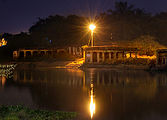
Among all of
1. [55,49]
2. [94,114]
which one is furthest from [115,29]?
[94,114]

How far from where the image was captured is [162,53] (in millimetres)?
34562

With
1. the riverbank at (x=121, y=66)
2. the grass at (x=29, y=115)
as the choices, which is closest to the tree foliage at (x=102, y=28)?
the riverbank at (x=121, y=66)

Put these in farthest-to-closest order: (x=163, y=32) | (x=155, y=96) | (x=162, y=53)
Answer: (x=163, y=32)
(x=162, y=53)
(x=155, y=96)

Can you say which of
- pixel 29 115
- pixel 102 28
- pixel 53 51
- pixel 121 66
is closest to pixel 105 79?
pixel 121 66

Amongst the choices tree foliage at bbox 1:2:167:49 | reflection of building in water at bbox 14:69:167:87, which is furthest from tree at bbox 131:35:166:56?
reflection of building in water at bbox 14:69:167:87

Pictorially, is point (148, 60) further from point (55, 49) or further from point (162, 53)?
point (55, 49)

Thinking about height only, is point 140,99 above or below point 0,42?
below

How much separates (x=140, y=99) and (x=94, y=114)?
4.32 m

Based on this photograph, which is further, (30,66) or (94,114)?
(30,66)

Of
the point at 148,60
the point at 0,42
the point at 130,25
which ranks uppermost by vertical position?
the point at 130,25

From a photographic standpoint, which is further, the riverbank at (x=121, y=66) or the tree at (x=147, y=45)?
the tree at (x=147, y=45)

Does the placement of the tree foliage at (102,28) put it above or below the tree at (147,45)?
above

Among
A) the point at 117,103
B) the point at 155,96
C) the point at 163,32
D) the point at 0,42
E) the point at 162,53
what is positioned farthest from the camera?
the point at 0,42

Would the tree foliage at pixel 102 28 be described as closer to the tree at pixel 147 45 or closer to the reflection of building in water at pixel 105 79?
the tree at pixel 147 45
